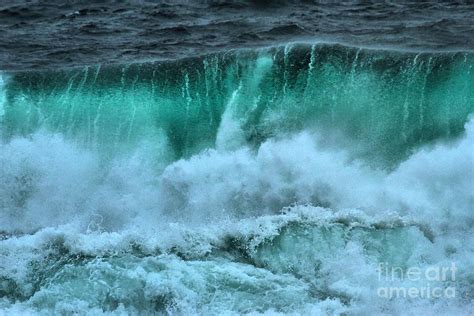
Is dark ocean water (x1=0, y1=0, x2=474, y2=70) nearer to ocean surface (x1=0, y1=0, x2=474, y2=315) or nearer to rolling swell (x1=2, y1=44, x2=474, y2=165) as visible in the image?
ocean surface (x1=0, y1=0, x2=474, y2=315)

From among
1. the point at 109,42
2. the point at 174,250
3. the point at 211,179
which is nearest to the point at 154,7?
A: the point at 109,42

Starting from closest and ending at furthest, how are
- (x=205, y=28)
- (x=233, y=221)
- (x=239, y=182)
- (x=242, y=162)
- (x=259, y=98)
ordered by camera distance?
(x=233, y=221)
(x=239, y=182)
(x=242, y=162)
(x=259, y=98)
(x=205, y=28)

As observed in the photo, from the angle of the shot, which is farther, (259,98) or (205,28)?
(205,28)

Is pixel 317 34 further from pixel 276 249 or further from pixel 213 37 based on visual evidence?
pixel 276 249

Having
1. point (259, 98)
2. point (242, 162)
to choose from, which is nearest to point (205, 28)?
point (259, 98)

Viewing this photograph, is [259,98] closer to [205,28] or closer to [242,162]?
[242,162]

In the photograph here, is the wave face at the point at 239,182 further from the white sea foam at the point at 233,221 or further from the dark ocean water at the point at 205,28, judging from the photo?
the dark ocean water at the point at 205,28
